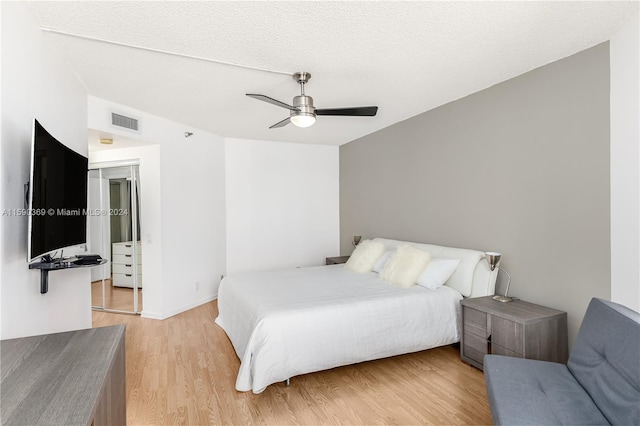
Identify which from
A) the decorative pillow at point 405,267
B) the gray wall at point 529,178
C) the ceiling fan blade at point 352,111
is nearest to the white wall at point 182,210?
the ceiling fan blade at point 352,111

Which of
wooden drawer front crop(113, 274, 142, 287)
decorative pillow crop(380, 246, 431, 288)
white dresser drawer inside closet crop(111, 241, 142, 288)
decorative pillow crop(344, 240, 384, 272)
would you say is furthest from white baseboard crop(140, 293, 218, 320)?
decorative pillow crop(380, 246, 431, 288)

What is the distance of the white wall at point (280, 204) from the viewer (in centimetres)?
529

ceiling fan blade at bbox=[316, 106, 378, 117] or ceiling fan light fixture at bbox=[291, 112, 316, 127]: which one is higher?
ceiling fan blade at bbox=[316, 106, 378, 117]

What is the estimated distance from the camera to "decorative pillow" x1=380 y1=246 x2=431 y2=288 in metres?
3.19

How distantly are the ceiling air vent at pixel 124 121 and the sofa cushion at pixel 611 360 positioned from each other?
14.6ft

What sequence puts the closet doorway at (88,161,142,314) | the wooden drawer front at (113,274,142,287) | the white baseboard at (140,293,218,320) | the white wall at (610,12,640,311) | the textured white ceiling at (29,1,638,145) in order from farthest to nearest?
the wooden drawer front at (113,274,142,287) → the closet doorway at (88,161,142,314) → the white baseboard at (140,293,218,320) → the white wall at (610,12,640,311) → the textured white ceiling at (29,1,638,145)

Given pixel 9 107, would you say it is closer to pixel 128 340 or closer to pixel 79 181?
pixel 79 181

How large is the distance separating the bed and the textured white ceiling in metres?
1.81

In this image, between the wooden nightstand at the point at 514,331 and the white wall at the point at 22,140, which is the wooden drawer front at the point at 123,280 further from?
the wooden nightstand at the point at 514,331

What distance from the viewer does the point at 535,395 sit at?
1.64 meters

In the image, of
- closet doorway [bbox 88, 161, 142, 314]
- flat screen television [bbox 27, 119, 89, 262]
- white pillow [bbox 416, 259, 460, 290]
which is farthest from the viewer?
closet doorway [bbox 88, 161, 142, 314]

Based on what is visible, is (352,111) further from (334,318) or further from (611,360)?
(611,360)

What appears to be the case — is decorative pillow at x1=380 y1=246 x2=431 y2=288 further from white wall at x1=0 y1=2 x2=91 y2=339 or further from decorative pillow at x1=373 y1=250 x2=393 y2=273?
white wall at x1=0 y1=2 x2=91 y2=339

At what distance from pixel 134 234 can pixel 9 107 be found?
2.92 metres
